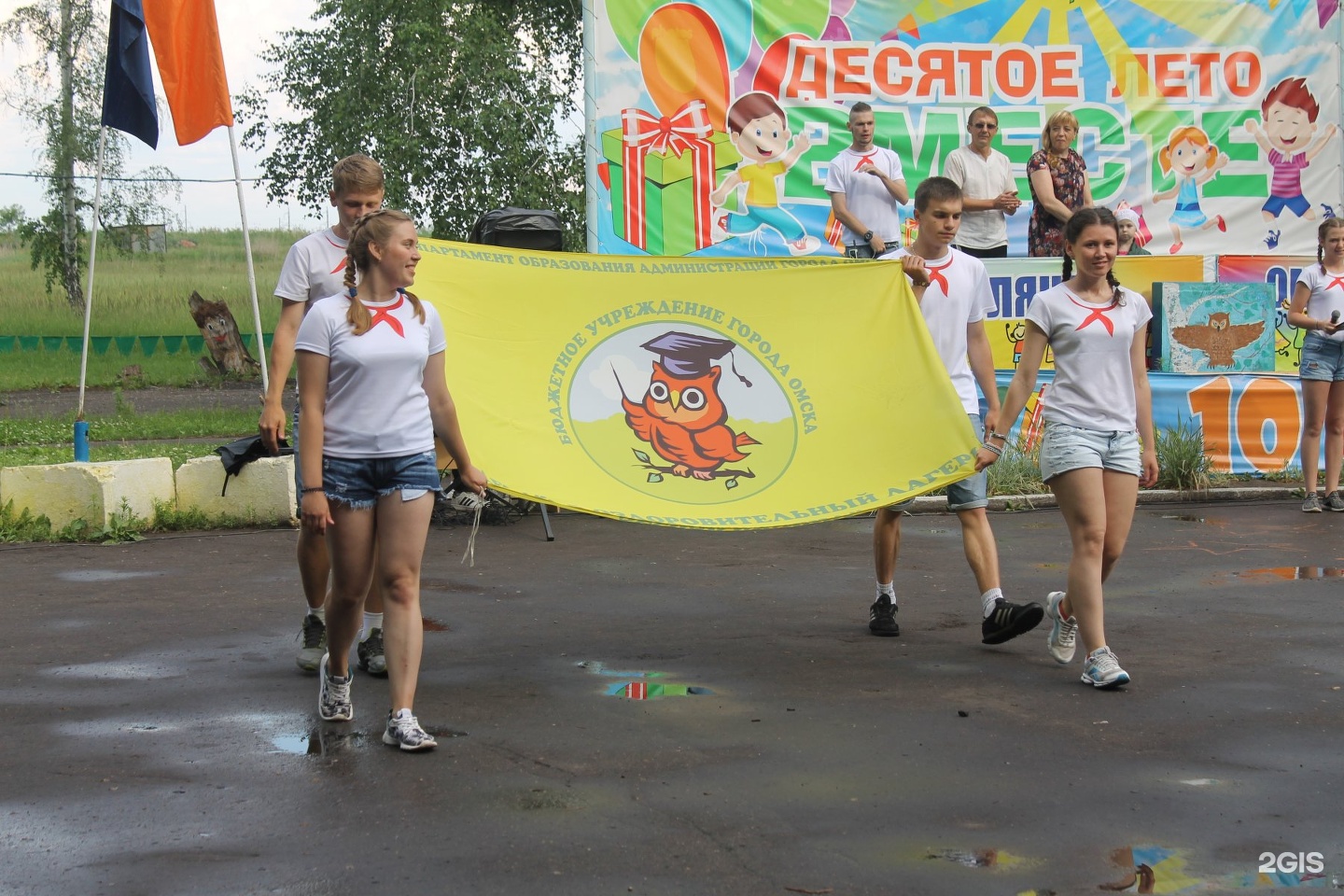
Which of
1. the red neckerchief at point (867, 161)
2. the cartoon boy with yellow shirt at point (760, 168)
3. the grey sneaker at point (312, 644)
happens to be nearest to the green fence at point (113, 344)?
the cartoon boy with yellow shirt at point (760, 168)

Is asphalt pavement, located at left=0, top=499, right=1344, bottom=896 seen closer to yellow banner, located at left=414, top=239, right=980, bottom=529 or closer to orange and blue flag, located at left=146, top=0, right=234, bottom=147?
yellow banner, located at left=414, top=239, right=980, bottom=529

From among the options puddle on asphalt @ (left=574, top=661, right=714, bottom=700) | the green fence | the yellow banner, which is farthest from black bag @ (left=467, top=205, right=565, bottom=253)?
the green fence

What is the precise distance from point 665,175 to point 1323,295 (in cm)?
538

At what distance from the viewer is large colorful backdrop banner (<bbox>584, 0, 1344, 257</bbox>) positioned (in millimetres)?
13031

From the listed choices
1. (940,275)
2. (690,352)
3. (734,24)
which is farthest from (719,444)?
(734,24)

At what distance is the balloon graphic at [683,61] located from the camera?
42.8 feet

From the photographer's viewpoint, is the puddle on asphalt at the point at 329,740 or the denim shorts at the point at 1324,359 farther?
the denim shorts at the point at 1324,359

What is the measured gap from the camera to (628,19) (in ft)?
42.7

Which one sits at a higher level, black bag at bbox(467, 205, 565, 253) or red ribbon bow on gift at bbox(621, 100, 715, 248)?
red ribbon bow on gift at bbox(621, 100, 715, 248)

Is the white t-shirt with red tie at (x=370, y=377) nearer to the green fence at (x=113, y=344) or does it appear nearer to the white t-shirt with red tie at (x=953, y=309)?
the white t-shirt with red tie at (x=953, y=309)

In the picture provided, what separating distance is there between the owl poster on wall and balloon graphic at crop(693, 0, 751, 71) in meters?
4.23

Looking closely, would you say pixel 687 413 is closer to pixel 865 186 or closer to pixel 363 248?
pixel 363 248

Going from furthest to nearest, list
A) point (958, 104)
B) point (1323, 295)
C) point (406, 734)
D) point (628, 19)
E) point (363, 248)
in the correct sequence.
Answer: point (958, 104)
point (628, 19)
point (1323, 295)
point (363, 248)
point (406, 734)

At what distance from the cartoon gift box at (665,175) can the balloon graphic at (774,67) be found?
0.59 meters
